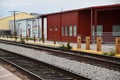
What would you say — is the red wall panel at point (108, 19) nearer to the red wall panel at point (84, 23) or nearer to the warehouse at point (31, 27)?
the red wall panel at point (84, 23)

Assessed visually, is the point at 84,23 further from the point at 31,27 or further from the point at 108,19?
the point at 31,27

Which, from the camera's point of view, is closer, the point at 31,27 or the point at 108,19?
the point at 108,19

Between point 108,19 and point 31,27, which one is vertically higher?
point 108,19

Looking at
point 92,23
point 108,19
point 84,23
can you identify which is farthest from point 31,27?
point 92,23

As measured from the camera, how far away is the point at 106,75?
41.7 ft

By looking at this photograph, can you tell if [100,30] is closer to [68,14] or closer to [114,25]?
[114,25]

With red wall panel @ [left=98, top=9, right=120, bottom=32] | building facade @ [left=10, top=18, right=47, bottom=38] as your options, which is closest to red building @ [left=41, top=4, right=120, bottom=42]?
red wall panel @ [left=98, top=9, right=120, bottom=32]

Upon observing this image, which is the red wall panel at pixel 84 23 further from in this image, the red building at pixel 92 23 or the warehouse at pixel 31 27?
the warehouse at pixel 31 27

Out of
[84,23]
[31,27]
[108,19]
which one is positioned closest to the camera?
[108,19]

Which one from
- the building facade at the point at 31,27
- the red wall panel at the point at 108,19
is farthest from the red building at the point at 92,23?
the building facade at the point at 31,27

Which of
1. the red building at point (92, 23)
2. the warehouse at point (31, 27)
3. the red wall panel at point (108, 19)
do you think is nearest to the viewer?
the red building at point (92, 23)

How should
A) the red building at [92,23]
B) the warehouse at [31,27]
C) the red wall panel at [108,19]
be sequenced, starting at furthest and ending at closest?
the warehouse at [31,27], the red wall panel at [108,19], the red building at [92,23]

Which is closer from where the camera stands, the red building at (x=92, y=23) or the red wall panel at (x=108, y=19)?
the red building at (x=92, y=23)

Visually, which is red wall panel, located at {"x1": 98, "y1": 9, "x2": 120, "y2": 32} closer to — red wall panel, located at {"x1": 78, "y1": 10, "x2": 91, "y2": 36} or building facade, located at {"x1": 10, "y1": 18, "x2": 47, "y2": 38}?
red wall panel, located at {"x1": 78, "y1": 10, "x2": 91, "y2": 36}
